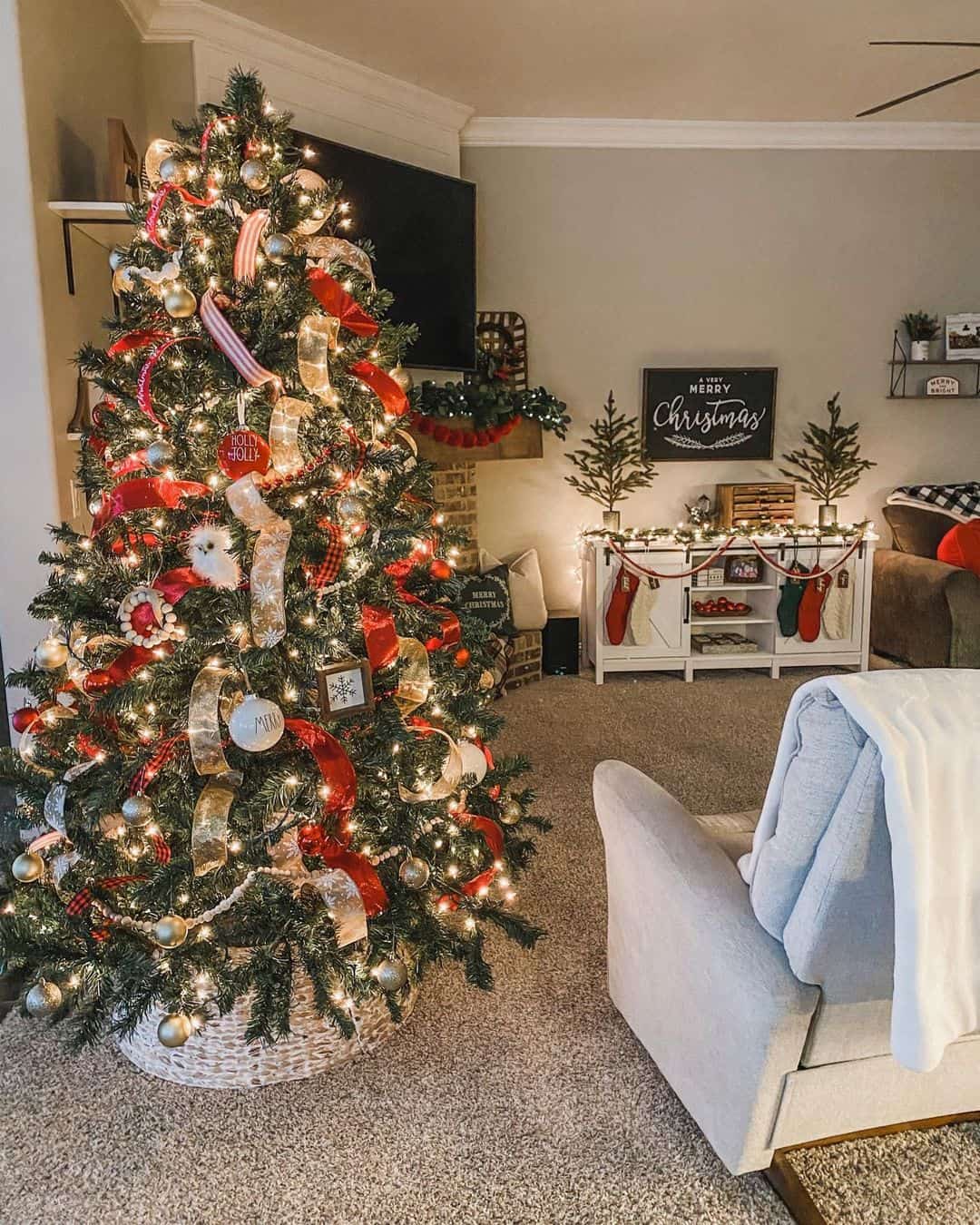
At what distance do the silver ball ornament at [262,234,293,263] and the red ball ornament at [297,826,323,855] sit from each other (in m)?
1.07

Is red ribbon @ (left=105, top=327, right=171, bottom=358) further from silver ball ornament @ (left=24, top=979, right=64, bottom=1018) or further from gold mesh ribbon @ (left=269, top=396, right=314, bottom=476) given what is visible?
silver ball ornament @ (left=24, top=979, right=64, bottom=1018)

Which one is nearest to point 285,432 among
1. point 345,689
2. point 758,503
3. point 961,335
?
point 345,689

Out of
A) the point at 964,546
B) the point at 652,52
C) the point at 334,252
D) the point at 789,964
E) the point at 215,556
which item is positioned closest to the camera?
the point at 789,964

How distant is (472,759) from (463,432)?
276cm

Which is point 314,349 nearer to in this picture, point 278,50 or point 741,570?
point 278,50

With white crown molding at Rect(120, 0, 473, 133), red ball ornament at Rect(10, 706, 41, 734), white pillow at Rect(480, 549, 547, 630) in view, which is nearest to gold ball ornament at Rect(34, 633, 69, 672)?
red ball ornament at Rect(10, 706, 41, 734)

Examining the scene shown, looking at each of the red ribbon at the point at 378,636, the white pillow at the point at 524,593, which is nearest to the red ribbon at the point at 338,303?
the red ribbon at the point at 378,636

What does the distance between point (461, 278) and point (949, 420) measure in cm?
293

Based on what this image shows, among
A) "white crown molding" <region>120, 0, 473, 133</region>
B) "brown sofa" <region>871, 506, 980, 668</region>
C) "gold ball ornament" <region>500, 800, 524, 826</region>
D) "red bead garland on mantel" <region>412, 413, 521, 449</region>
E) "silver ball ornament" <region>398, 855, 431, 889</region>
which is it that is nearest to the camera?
"silver ball ornament" <region>398, 855, 431, 889</region>

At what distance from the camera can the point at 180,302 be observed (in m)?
1.72

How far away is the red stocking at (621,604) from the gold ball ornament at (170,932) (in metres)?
3.41

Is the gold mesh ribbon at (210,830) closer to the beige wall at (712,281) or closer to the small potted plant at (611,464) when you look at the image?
the small potted plant at (611,464)

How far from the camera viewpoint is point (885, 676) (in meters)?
1.37

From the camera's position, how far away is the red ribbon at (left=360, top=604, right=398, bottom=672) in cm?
176
